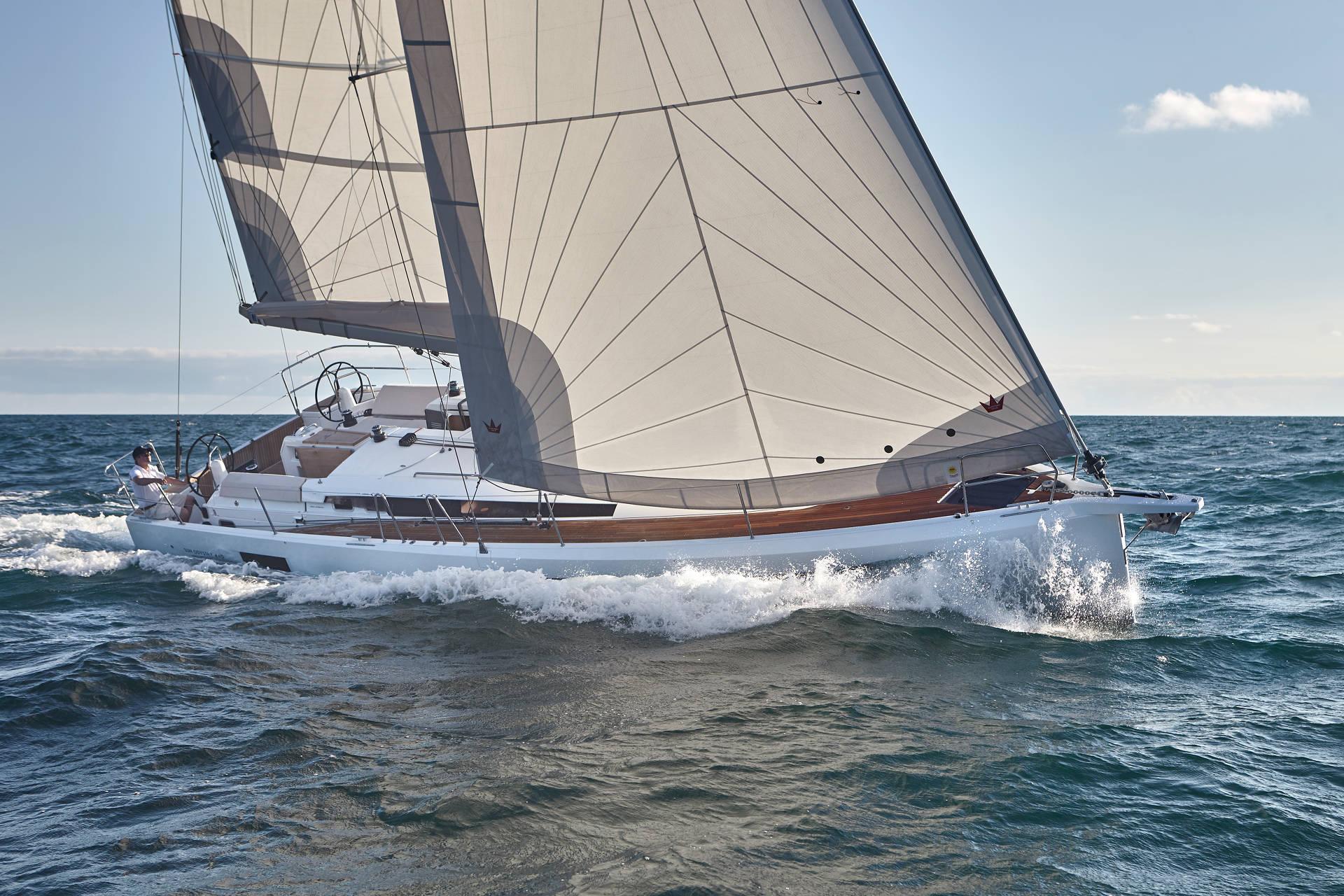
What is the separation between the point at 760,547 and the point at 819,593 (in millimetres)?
671

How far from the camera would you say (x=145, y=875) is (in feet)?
14.5

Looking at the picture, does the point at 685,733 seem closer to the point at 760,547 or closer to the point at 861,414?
the point at 760,547

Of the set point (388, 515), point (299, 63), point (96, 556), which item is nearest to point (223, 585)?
point (388, 515)

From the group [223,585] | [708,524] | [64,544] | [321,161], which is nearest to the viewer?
[708,524]

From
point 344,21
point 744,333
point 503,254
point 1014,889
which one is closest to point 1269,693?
point 1014,889

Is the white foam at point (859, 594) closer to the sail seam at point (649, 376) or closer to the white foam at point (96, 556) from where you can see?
the sail seam at point (649, 376)

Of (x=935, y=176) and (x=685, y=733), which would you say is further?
(x=935, y=176)

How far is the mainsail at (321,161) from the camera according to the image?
12.1 metres

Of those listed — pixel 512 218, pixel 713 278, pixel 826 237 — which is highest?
pixel 512 218

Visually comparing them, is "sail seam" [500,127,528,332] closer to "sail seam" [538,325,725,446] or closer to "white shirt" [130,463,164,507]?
"sail seam" [538,325,725,446]

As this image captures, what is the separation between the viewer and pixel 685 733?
231 inches

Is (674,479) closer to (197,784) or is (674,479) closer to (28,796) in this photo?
(197,784)

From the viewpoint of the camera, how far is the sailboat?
24.9 feet

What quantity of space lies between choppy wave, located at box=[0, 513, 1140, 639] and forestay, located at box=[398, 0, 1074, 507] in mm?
715
